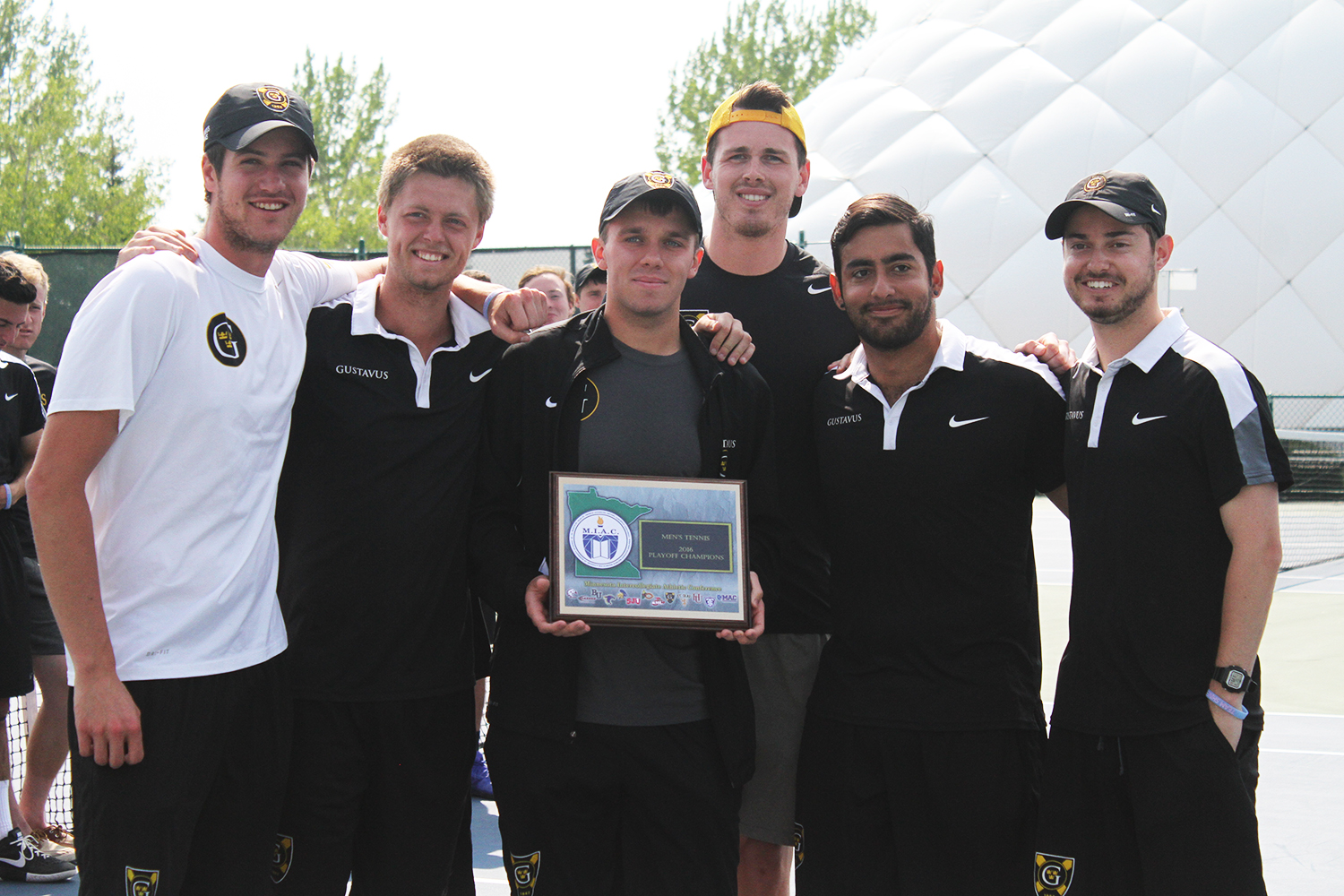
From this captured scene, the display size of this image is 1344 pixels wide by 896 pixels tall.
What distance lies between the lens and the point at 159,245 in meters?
3.05

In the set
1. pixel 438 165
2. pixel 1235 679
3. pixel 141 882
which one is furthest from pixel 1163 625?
pixel 141 882

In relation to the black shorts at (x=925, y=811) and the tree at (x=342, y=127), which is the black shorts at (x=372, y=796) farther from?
the tree at (x=342, y=127)

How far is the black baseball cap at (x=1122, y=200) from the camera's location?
3432 millimetres

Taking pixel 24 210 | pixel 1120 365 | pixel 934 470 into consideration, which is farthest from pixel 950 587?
pixel 24 210

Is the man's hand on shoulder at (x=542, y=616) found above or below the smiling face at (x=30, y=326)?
below

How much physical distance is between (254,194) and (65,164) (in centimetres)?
3396

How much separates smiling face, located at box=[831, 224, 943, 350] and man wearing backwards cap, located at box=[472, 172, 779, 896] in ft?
1.49

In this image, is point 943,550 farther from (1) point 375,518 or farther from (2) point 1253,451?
(1) point 375,518

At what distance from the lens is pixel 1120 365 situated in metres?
3.34

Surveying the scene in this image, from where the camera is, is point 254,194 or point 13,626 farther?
point 13,626

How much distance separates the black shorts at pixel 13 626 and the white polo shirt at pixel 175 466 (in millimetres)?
2598

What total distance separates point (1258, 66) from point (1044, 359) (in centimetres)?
2252

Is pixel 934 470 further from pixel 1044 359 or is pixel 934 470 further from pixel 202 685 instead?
pixel 202 685

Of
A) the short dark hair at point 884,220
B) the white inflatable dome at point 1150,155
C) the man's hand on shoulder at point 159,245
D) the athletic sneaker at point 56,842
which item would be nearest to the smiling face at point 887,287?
the short dark hair at point 884,220
